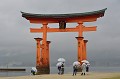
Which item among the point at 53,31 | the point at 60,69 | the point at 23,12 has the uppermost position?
the point at 23,12

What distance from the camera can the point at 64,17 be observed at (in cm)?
3825

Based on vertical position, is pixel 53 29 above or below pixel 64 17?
below

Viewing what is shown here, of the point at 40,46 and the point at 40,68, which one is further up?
the point at 40,46

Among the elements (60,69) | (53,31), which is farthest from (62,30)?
(60,69)

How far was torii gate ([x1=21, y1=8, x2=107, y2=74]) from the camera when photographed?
37.0 metres

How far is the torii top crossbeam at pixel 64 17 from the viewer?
3697 centimetres

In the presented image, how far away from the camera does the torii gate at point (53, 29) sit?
37.0 metres

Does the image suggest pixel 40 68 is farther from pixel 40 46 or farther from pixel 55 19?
pixel 55 19

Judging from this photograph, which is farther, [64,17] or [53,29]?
[53,29]

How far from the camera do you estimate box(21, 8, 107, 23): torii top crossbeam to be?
36969 millimetres

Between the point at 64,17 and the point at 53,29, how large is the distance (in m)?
2.30

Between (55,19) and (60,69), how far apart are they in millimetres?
10373

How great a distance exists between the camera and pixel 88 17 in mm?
37281

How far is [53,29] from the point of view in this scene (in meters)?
39.0
